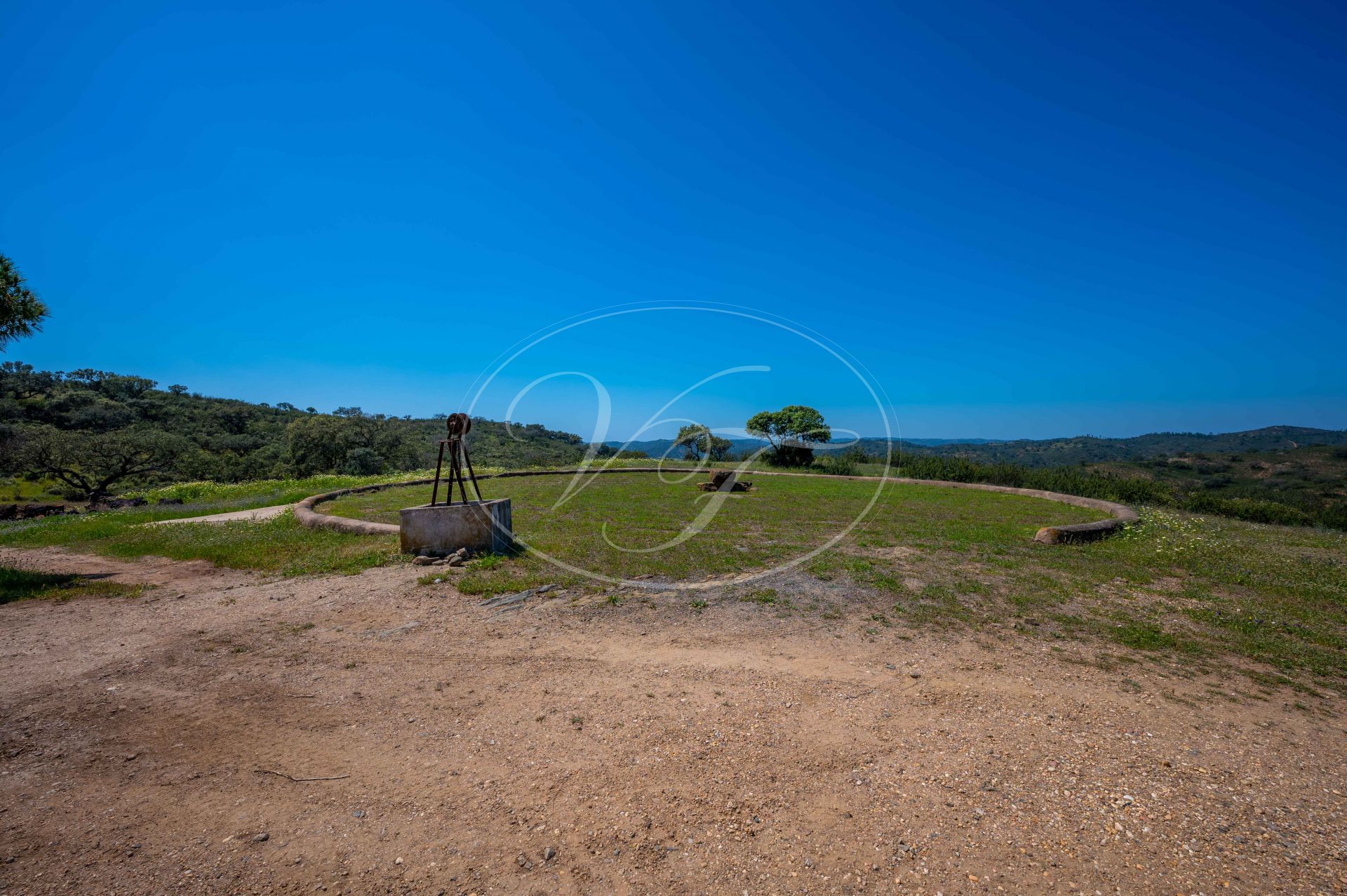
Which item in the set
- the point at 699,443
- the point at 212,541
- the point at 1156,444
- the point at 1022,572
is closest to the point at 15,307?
the point at 212,541

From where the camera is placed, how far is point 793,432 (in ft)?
109

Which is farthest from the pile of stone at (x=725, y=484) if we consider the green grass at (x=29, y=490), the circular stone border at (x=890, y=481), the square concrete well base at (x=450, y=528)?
the green grass at (x=29, y=490)

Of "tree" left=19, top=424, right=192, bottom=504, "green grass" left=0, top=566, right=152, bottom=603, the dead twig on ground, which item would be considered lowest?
the dead twig on ground

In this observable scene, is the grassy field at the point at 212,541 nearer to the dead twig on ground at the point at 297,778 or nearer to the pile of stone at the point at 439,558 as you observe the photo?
the pile of stone at the point at 439,558

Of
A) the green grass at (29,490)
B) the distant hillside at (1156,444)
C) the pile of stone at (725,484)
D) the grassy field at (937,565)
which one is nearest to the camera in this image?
the grassy field at (937,565)

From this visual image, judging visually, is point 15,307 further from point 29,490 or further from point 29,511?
point 29,490

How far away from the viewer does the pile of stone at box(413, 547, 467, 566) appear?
8.10 meters

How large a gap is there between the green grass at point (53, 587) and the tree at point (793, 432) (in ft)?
95.4

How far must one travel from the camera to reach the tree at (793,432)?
3228 centimetres

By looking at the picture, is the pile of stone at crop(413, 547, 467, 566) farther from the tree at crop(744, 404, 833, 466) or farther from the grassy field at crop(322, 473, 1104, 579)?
the tree at crop(744, 404, 833, 466)

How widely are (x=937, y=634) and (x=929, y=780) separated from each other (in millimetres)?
2687

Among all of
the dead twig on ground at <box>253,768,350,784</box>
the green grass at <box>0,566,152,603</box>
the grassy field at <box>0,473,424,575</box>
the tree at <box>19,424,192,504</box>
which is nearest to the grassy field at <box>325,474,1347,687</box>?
the grassy field at <box>0,473,424,575</box>

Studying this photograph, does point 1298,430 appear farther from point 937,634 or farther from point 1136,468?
point 937,634

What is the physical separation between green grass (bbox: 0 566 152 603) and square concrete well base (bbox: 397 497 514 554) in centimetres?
330
